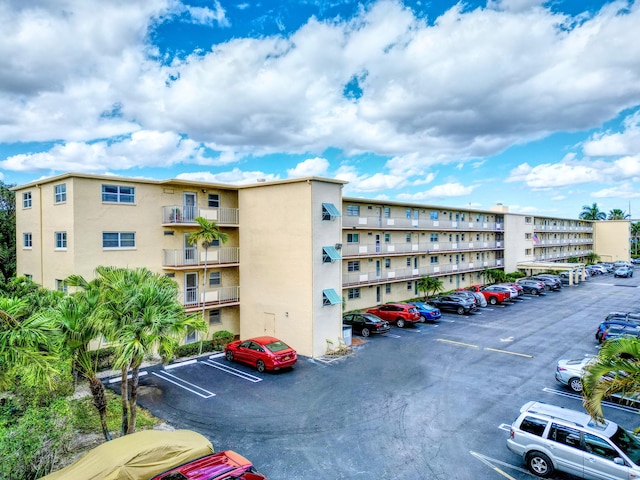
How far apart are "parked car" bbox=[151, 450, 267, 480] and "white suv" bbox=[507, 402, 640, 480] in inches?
285

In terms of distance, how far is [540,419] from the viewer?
10578 mm

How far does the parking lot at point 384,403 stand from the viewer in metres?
10.9

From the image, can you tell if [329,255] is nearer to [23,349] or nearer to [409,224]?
[23,349]

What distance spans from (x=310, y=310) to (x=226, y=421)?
803 cm

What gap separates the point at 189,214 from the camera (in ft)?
72.5

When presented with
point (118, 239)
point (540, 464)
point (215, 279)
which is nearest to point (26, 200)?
point (118, 239)

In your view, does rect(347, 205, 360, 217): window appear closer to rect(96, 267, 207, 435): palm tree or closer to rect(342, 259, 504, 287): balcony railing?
rect(342, 259, 504, 287): balcony railing

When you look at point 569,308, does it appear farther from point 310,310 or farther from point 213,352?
point 213,352

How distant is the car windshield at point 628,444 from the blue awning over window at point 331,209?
48.4 feet

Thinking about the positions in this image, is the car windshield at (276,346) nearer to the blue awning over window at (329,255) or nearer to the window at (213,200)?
the blue awning over window at (329,255)

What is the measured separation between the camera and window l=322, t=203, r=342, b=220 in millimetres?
21125

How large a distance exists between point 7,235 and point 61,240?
1397 cm

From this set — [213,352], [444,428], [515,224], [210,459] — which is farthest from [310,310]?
[515,224]

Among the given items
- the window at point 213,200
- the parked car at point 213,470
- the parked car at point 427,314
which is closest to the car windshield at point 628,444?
the parked car at point 213,470
